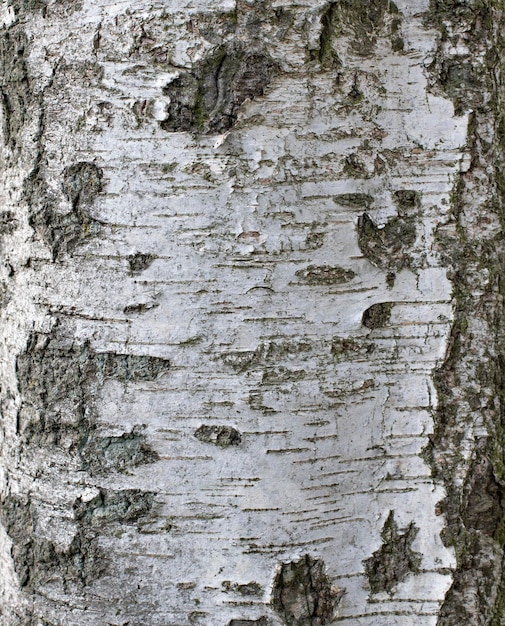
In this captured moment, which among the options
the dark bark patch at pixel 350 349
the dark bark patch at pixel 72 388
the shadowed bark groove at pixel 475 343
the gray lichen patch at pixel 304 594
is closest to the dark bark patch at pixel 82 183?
the dark bark patch at pixel 72 388

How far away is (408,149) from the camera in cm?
124

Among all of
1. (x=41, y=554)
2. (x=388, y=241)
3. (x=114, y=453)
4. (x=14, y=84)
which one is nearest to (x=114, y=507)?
(x=114, y=453)

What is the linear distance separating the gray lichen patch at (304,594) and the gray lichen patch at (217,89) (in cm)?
85

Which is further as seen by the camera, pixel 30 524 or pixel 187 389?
pixel 30 524

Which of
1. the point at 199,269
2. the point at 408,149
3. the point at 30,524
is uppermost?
the point at 408,149

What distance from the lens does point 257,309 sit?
118cm

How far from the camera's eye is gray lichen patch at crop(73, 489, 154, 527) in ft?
3.94

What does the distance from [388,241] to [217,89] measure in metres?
0.44

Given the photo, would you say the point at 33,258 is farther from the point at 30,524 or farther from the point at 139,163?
the point at 30,524

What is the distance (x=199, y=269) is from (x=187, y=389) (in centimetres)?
23

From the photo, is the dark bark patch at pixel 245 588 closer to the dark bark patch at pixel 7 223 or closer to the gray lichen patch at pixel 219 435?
the gray lichen patch at pixel 219 435

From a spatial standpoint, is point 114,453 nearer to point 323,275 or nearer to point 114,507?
point 114,507

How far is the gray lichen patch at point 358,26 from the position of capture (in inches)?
47.2

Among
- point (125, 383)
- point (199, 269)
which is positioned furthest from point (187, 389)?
point (199, 269)
